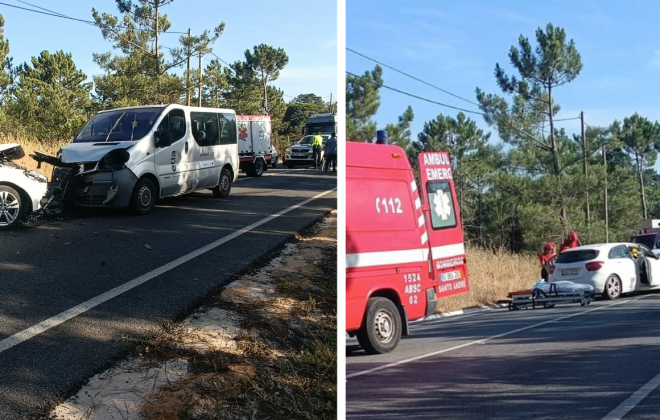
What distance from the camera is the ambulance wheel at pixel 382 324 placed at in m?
1.59

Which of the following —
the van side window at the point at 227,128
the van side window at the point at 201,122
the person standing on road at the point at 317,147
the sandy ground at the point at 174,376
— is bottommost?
the sandy ground at the point at 174,376

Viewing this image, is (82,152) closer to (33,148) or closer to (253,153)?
(33,148)

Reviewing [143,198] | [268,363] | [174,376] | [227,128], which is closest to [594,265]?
[268,363]

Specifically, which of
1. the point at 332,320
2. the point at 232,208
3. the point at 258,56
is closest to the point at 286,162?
the point at 232,208

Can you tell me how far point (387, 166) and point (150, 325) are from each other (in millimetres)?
1134

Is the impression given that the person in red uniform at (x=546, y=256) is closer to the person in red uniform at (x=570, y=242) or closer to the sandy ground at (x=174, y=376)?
the person in red uniform at (x=570, y=242)

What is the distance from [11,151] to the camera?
273 centimetres

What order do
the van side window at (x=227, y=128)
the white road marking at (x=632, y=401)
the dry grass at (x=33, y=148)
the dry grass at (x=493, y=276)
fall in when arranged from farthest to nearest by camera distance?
the van side window at (x=227, y=128)
the dry grass at (x=33, y=148)
the dry grass at (x=493, y=276)
the white road marking at (x=632, y=401)

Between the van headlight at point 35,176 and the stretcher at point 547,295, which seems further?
the van headlight at point 35,176

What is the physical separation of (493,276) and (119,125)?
1.98 m

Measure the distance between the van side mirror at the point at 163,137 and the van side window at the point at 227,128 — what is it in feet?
1.51

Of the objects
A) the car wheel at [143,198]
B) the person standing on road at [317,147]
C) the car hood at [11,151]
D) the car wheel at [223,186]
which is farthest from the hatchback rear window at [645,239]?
the car wheel at [223,186]

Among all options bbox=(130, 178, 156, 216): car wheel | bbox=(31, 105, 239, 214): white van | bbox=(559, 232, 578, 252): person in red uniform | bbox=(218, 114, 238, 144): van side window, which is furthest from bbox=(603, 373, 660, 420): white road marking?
bbox=(130, 178, 156, 216): car wheel

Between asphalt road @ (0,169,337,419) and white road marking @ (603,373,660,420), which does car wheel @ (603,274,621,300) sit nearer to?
white road marking @ (603,373,660,420)
